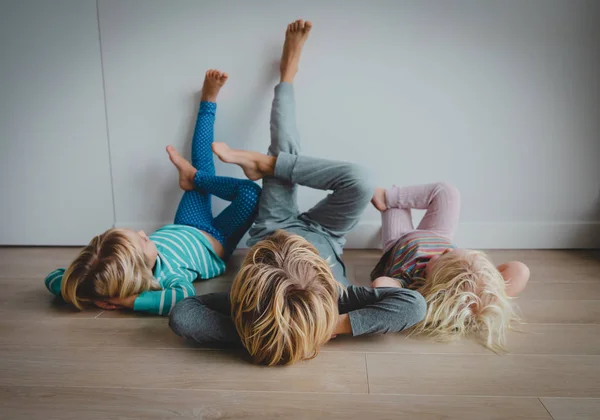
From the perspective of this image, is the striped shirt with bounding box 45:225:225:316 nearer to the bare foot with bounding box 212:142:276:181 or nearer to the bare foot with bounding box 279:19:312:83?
the bare foot with bounding box 212:142:276:181

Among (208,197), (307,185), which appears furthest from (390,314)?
(208,197)

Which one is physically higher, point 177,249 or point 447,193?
point 447,193

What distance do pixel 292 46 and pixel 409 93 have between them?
45 centimetres

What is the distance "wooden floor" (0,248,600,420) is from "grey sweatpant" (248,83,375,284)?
42 cm

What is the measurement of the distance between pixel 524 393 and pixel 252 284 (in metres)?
0.55

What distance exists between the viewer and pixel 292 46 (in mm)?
1552

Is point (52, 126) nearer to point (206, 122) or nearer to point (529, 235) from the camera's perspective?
point (206, 122)

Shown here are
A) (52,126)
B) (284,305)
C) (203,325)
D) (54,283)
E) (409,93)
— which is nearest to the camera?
(284,305)

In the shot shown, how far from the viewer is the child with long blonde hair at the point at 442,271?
106 centimetres

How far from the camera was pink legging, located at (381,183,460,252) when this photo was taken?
1500mm

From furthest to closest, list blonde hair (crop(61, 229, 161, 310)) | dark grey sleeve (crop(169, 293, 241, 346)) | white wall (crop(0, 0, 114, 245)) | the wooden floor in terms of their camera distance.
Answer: white wall (crop(0, 0, 114, 245)) → blonde hair (crop(61, 229, 161, 310)) → dark grey sleeve (crop(169, 293, 241, 346)) → the wooden floor

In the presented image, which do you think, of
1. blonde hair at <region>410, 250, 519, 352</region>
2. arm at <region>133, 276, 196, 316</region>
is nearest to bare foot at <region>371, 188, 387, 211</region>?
blonde hair at <region>410, 250, 519, 352</region>

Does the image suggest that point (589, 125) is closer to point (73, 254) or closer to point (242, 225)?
point (242, 225)

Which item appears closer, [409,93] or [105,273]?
[105,273]
